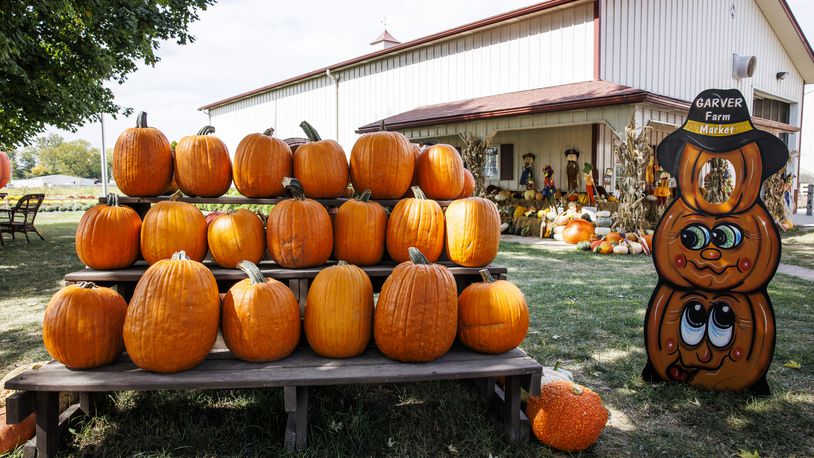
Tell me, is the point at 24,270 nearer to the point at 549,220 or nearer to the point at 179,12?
the point at 179,12

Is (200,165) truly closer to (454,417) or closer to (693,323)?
(454,417)

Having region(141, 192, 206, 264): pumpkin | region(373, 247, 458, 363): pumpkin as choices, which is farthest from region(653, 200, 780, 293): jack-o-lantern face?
region(141, 192, 206, 264): pumpkin

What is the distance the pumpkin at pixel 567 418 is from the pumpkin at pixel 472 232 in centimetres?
83

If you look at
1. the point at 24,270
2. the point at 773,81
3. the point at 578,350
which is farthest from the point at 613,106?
the point at 773,81

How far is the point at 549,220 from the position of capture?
38.0 feet

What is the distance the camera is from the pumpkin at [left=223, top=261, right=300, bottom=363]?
247cm

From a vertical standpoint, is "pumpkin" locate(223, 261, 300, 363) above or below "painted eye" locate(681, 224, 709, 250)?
below

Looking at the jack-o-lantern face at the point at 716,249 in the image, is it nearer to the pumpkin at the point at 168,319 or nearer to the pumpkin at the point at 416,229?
the pumpkin at the point at 416,229

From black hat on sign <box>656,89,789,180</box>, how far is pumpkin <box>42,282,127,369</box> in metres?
3.29

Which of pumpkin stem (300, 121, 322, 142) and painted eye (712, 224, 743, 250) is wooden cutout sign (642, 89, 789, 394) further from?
pumpkin stem (300, 121, 322, 142)

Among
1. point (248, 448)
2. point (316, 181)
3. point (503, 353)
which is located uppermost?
point (316, 181)

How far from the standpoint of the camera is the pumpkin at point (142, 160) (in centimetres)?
288

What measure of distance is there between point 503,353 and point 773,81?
20.7 meters

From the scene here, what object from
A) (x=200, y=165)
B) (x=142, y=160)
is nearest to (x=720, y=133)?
(x=200, y=165)
